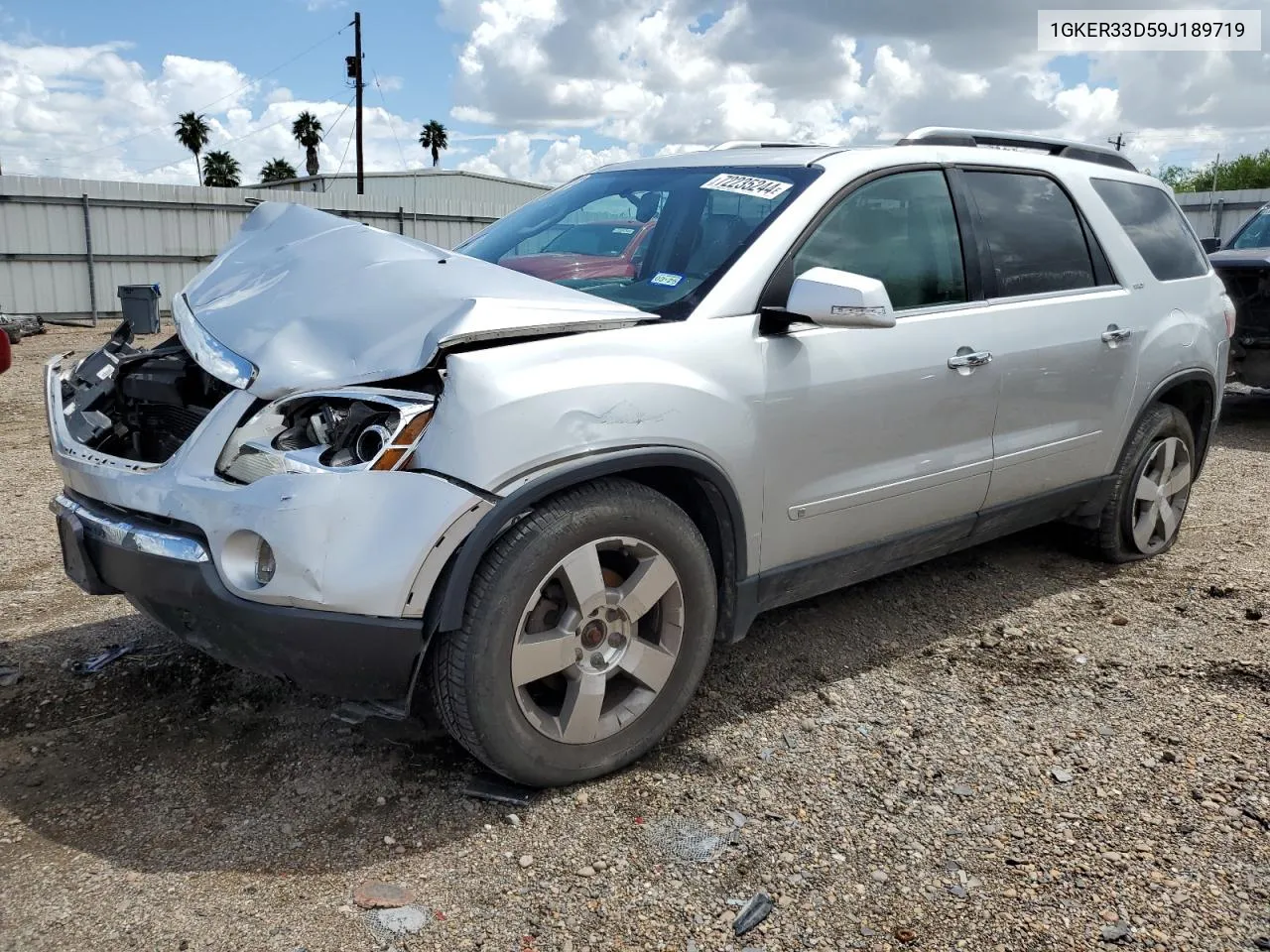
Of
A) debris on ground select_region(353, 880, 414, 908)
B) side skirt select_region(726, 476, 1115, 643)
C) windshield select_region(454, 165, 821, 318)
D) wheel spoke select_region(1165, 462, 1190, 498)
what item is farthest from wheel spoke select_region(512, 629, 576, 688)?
wheel spoke select_region(1165, 462, 1190, 498)

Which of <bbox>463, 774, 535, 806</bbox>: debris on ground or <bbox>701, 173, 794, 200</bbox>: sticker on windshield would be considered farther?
<bbox>701, 173, 794, 200</bbox>: sticker on windshield

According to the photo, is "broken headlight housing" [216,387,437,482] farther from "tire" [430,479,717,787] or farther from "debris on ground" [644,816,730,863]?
"debris on ground" [644,816,730,863]

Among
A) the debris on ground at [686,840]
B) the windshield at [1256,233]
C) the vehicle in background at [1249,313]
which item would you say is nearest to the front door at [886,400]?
the debris on ground at [686,840]

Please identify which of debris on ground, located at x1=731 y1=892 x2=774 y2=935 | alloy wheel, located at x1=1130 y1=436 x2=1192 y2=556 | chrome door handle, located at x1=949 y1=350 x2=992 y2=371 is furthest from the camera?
alloy wheel, located at x1=1130 y1=436 x2=1192 y2=556

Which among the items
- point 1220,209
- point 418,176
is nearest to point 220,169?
point 418,176

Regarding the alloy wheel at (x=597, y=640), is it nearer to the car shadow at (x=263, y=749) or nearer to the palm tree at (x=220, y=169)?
the car shadow at (x=263, y=749)

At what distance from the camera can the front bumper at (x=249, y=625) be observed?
2.52 m

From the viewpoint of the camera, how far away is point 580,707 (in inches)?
113

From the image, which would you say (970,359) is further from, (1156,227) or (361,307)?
(361,307)

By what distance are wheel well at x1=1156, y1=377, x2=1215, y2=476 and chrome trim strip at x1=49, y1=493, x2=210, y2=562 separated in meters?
3.99

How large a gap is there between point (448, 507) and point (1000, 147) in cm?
301

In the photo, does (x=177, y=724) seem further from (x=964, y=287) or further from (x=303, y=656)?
(x=964, y=287)

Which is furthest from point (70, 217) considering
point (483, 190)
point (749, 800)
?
point (749, 800)

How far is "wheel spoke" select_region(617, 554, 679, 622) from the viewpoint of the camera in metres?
2.88
